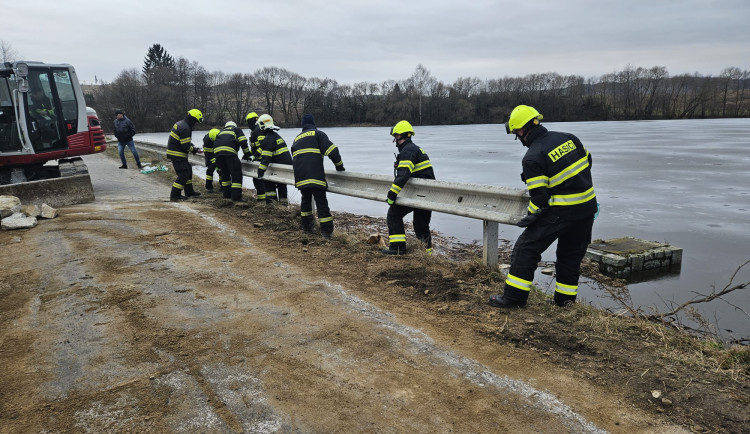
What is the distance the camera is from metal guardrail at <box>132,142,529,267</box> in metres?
4.75

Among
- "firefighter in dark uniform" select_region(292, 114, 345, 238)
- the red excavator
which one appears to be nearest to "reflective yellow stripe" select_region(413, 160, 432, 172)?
"firefighter in dark uniform" select_region(292, 114, 345, 238)

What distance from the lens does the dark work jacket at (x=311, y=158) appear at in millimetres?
6926

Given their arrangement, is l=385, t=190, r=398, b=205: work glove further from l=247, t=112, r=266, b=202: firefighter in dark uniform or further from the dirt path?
l=247, t=112, r=266, b=202: firefighter in dark uniform

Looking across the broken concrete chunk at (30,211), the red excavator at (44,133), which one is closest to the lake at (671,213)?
the red excavator at (44,133)

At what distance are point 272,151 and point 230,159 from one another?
95cm

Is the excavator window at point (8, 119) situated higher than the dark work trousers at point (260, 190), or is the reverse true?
the excavator window at point (8, 119)

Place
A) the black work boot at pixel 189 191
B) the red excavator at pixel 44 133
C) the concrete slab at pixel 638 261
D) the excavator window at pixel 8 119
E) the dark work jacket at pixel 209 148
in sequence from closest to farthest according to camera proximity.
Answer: the concrete slab at pixel 638 261 → the red excavator at pixel 44 133 → the excavator window at pixel 8 119 → the black work boot at pixel 189 191 → the dark work jacket at pixel 209 148

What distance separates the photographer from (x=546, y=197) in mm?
4070

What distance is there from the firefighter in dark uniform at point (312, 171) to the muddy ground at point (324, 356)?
1.62 metres

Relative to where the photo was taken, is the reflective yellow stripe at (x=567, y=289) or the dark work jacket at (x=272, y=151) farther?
the dark work jacket at (x=272, y=151)

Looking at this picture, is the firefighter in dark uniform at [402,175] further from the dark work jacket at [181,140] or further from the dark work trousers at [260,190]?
the dark work jacket at [181,140]

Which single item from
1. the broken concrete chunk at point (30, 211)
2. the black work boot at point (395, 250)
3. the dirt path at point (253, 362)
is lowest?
the black work boot at point (395, 250)

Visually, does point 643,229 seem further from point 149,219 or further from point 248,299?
point 149,219

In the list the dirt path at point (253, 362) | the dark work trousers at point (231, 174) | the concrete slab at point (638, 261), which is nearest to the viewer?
the dirt path at point (253, 362)
